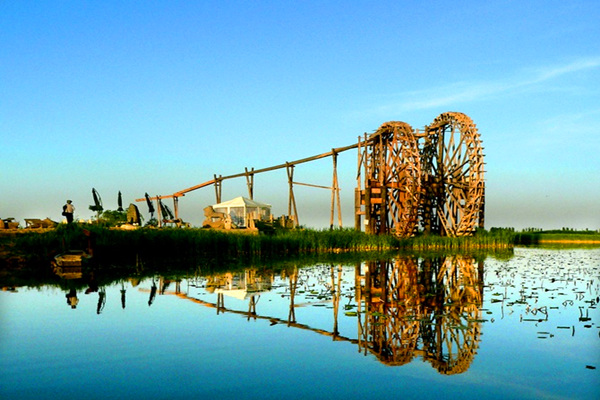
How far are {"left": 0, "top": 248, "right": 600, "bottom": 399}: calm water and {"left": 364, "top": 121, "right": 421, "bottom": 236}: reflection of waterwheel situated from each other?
18745 mm

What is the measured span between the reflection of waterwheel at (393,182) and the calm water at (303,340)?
18745mm

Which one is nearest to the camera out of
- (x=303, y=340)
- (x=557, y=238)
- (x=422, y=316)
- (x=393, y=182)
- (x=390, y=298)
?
(x=303, y=340)

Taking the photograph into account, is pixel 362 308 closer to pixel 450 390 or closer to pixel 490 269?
pixel 450 390

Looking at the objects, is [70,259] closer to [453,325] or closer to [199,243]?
[199,243]

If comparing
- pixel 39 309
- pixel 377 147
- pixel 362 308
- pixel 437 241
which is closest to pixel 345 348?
pixel 362 308

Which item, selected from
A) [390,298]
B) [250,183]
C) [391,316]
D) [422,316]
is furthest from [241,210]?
[422,316]

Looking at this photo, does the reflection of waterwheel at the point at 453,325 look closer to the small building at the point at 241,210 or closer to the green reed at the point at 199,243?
the green reed at the point at 199,243

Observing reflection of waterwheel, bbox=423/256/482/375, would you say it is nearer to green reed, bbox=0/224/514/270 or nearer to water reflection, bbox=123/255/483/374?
water reflection, bbox=123/255/483/374

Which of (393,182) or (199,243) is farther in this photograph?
(393,182)

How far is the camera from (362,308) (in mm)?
11820

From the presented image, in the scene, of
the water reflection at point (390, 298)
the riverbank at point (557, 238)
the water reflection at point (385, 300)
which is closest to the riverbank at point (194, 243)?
the water reflection at point (390, 298)

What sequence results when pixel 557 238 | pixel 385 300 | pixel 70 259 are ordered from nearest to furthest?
pixel 385 300
pixel 70 259
pixel 557 238

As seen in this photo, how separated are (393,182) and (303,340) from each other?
27120mm

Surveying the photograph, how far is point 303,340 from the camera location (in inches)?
364
